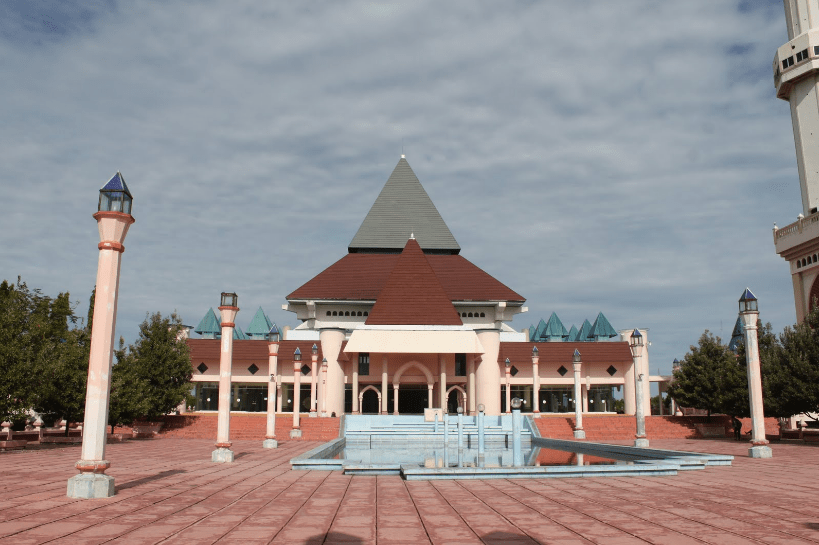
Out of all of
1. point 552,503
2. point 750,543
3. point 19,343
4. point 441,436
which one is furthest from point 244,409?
point 750,543

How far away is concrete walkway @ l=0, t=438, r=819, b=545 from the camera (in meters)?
5.65

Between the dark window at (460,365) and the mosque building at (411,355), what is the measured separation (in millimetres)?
67

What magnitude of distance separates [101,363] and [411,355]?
3056cm

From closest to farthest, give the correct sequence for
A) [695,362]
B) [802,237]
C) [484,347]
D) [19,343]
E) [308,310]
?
[19,343] < [695,362] < [802,237] < [484,347] < [308,310]

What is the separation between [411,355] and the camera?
126 feet

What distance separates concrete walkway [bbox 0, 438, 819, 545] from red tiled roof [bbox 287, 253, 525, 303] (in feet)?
111

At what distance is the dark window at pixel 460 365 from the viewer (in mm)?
39875

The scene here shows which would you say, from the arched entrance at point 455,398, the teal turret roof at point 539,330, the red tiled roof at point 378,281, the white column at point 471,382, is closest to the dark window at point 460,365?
the arched entrance at point 455,398

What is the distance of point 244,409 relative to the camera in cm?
4066

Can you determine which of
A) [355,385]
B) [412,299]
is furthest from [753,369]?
[355,385]

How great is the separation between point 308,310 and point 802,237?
33190mm

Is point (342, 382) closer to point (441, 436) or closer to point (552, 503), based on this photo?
point (441, 436)

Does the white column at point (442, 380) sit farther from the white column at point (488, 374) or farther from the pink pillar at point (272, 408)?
the pink pillar at point (272, 408)

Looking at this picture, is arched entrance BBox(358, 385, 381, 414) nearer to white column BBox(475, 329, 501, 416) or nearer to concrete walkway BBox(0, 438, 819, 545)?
white column BBox(475, 329, 501, 416)
